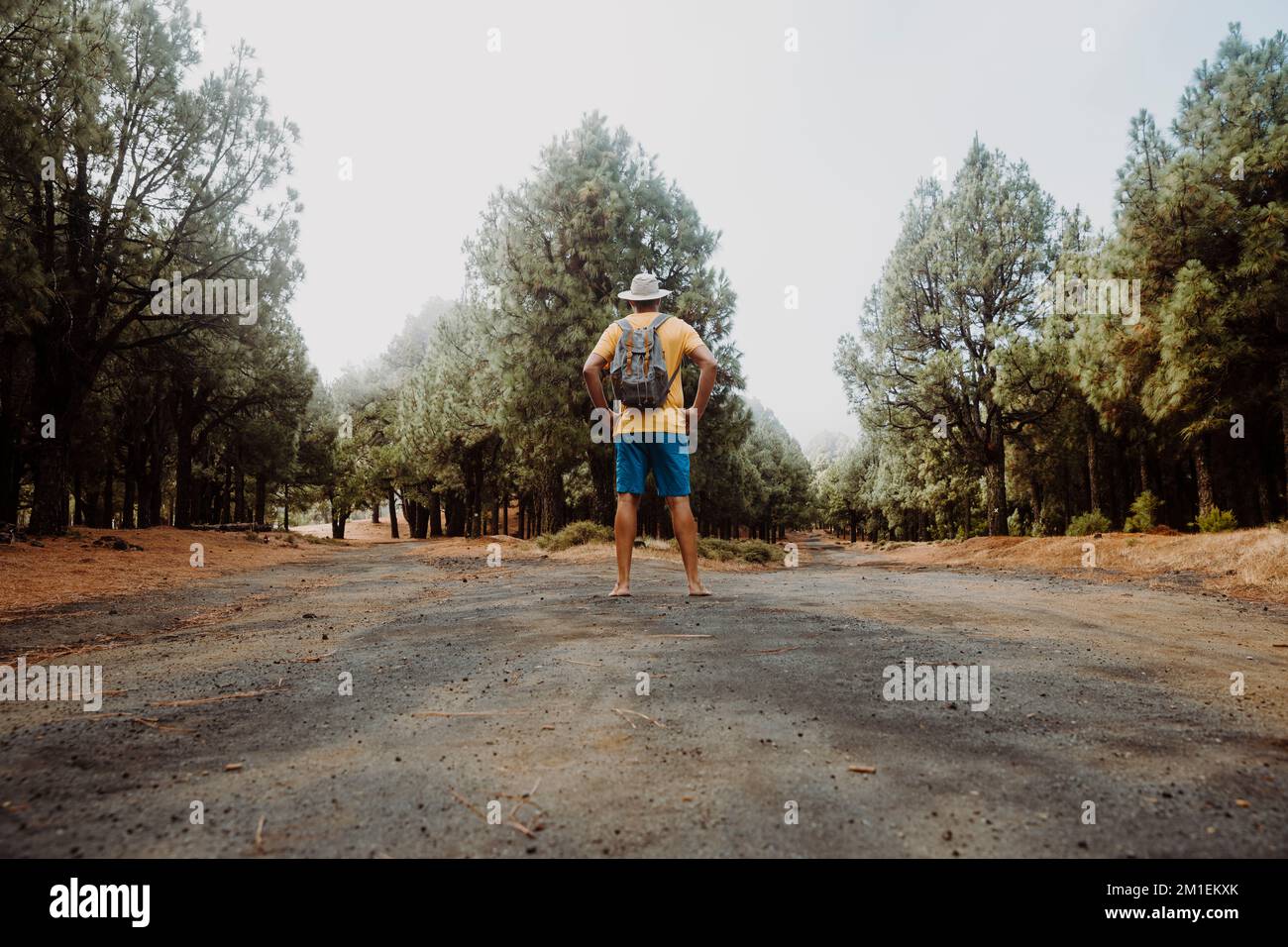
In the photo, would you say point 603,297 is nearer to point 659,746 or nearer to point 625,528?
point 625,528

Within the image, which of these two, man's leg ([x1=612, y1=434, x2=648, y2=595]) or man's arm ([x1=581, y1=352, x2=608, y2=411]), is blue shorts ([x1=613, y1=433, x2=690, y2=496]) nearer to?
man's leg ([x1=612, y1=434, x2=648, y2=595])

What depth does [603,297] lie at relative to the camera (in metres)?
17.8

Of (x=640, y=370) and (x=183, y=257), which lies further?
(x=183, y=257)

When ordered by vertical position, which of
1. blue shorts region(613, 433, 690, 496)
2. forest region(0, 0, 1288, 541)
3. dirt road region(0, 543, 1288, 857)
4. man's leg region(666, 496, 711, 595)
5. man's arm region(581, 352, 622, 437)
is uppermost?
forest region(0, 0, 1288, 541)

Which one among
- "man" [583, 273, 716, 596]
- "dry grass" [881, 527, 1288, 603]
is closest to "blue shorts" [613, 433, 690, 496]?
"man" [583, 273, 716, 596]

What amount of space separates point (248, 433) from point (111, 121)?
63.6 feet

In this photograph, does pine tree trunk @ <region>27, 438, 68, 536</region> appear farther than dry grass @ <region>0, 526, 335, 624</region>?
Yes

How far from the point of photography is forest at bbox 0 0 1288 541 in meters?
14.3

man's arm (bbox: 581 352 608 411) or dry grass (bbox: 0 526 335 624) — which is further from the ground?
man's arm (bbox: 581 352 608 411)

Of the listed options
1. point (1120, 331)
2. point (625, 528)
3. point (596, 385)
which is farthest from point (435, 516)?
point (625, 528)

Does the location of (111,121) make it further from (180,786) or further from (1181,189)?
(1181,189)

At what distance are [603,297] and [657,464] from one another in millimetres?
12990

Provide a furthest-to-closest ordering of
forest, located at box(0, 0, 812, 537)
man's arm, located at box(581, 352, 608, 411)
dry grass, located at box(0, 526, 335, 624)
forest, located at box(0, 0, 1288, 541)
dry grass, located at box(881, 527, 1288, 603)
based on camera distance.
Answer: forest, located at box(0, 0, 1288, 541)
forest, located at box(0, 0, 812, 537)
dry grass, located at box(881, 527, 1288, 603)
dry grass, located at box(0, 526, 335, 624)
man's arm, located at box(581, 352, 608, 411)

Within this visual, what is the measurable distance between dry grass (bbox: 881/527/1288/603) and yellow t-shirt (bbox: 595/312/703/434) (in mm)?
6402
